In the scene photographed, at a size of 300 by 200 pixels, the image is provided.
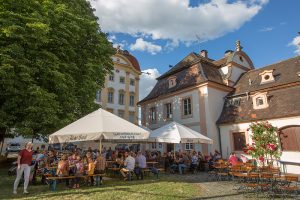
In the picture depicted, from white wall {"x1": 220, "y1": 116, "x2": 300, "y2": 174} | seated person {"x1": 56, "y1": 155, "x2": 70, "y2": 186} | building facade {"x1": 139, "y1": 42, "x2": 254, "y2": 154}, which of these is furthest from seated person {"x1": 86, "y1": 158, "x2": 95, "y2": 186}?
white wall {"x1": 220, "y1": 116, "x2": 300, "y2": 174}

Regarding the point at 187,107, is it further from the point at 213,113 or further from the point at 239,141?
the point at 239,141

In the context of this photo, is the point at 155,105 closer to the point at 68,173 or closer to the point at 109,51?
the point at 109,51

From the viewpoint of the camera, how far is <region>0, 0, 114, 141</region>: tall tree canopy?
11305 mm

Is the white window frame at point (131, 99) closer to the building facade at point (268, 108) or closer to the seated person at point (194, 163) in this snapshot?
the building facade at point (268, 108)

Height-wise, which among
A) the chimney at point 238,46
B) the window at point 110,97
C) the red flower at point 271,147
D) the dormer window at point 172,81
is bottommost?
the red flower at point 271,147

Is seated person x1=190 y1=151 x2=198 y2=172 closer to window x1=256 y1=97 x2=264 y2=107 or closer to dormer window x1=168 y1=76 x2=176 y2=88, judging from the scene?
window x1=256 y1=97 x2=264 y2=107

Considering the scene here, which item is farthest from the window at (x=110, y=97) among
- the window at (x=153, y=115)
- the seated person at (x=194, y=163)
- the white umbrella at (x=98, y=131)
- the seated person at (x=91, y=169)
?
the seated person at (x=91, y=169)

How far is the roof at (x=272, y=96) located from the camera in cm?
1650

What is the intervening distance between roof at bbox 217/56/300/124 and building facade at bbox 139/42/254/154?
1055mm

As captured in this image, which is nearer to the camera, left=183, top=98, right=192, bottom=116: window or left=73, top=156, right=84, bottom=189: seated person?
left=73, top=156, right=84, bottom=189: seated person

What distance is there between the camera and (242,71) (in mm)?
24094

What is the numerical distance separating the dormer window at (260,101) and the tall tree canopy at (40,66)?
476 inches

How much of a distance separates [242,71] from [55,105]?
18.5m

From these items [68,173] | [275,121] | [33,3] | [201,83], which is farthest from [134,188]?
[201,83]
